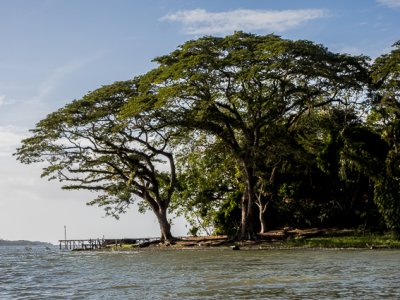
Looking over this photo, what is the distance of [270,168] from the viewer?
5194 cm

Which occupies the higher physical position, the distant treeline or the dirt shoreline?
the distant treeline

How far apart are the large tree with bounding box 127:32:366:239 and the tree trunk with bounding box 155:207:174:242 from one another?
8970 millimetres

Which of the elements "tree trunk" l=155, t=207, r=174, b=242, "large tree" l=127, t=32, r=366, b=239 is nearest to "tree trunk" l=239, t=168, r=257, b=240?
"large tree" l=127, t=32, r=366, b=239

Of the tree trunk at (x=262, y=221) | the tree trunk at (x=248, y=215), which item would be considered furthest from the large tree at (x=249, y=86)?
the tree trunk at (x=262, y=221)

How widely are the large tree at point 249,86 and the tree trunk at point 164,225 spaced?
8.97 metres

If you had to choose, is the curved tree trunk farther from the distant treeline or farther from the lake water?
the lake water

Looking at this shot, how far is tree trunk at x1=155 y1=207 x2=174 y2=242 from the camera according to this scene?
175 ft

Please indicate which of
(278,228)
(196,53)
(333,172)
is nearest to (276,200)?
(278,228)

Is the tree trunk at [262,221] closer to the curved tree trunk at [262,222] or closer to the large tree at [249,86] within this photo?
the curved tree trunk at [262,222]

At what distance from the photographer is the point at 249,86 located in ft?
146

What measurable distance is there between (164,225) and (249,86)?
1582cm

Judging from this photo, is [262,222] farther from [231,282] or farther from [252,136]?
[231,282]

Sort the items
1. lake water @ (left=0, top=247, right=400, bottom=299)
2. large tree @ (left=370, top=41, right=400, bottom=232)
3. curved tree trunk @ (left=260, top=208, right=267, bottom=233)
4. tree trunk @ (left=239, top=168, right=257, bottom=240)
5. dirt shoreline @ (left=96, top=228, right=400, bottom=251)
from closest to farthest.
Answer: lake water @ (left=0, top=247, right=400, bottom=299), dirt shoreline @ (left=96, top=228, right=400, bottom=251), large tree @ (left=370, top=41, right=400, bottom=232), tree trunk @ (left=239, top=168, right=257, bottom=240), curved tree trunk @ (left=260, top=208, right=267, bottom=233)

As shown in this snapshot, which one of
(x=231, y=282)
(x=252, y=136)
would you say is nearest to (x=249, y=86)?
(x=252, y=136)
